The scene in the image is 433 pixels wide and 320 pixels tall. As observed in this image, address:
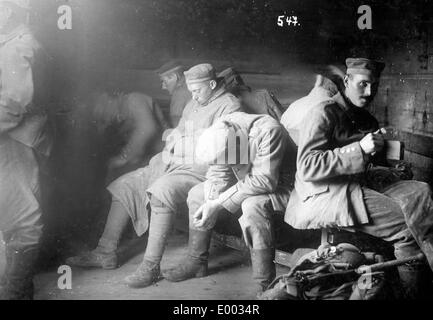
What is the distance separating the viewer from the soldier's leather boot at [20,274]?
3293 millimetres

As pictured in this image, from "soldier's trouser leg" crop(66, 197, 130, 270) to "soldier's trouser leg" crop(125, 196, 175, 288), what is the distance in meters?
0.30

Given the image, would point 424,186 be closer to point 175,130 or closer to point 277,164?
point 277,164

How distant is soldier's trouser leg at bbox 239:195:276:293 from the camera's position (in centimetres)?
327

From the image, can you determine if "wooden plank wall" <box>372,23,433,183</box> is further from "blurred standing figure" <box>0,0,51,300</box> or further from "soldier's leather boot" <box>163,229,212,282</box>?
"blurred standing figure" <box>0,0,51,300</box>

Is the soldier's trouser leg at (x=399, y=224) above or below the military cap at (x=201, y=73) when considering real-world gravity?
below

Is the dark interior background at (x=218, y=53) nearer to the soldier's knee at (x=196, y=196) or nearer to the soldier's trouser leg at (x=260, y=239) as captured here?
the soldier's knee at (x=196, y=196)

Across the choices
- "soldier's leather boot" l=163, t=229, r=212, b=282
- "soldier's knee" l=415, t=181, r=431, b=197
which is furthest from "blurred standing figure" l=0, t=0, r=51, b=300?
"soldier's knee" l=415, t=181, r=431, b=197

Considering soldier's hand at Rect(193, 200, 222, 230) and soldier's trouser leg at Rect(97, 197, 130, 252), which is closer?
soldier's hand at Rect(193, 200, 222, 230)

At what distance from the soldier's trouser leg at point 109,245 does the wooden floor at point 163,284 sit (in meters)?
0.05

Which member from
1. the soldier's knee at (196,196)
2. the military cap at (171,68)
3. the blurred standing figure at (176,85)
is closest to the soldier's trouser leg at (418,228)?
the soldier's knee at (196,196)

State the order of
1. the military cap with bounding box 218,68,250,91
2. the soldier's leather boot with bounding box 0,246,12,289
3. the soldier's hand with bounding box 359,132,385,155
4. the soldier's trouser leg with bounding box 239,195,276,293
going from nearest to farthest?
the soldier's hand with bounding box 359,132,385,155 → the soldier's trouser leg with bounding box 239,195,276,293 → the soldier's leather boot with bounding box 0,246,12,289 → the military cap with bounding box 218,68,250,91

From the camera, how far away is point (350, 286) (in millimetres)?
2930

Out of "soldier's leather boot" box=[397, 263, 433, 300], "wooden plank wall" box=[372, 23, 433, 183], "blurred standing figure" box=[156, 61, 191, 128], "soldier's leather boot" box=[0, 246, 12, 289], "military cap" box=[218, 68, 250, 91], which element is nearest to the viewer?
"soldier's leather boot" box=[397, 263, 433, 300]

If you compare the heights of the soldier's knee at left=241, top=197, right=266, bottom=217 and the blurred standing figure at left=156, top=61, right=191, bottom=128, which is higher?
the blurred standing figure at left=156, top=61, right=191, bottom=128
